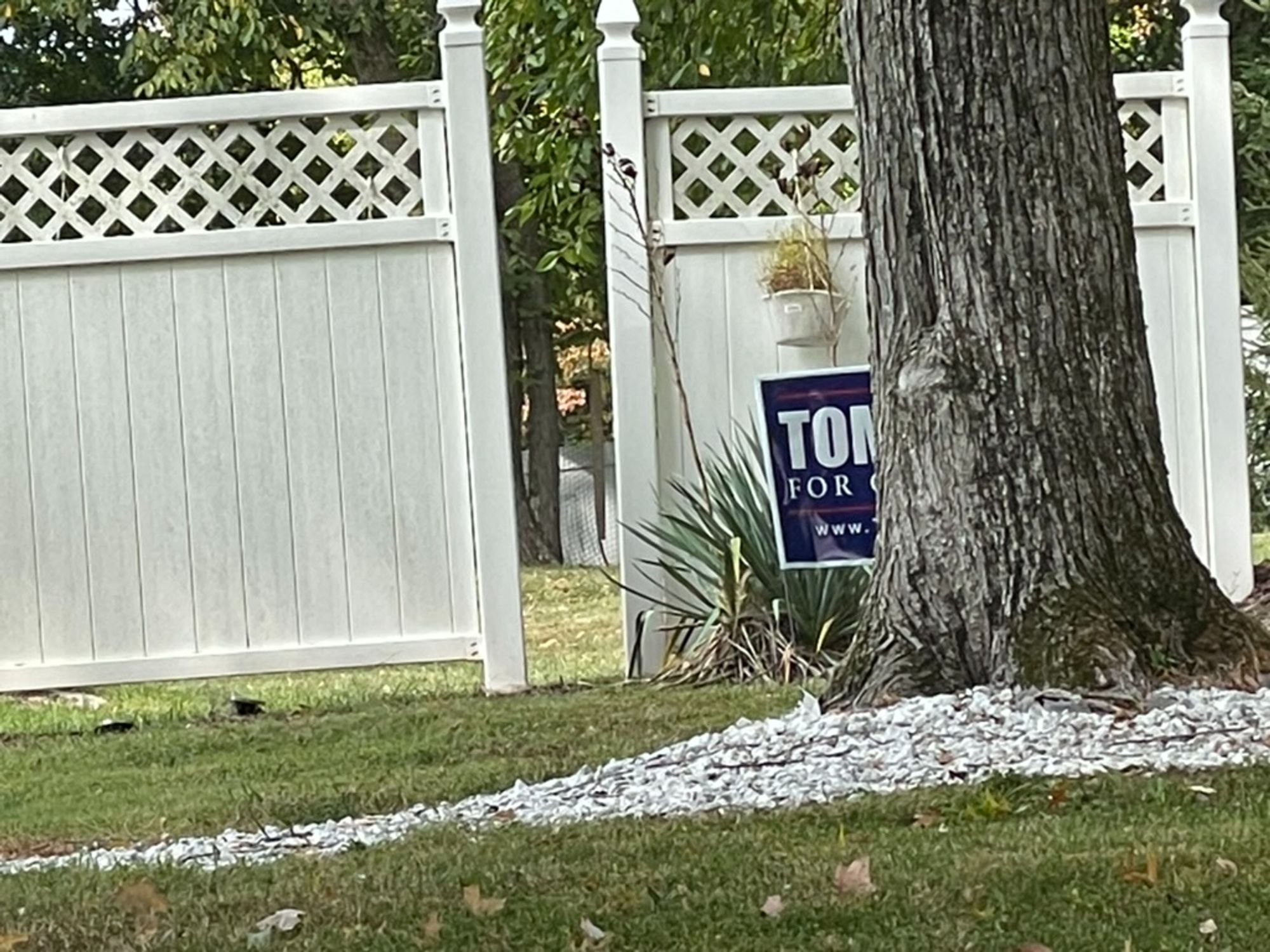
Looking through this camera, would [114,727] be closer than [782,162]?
Yes

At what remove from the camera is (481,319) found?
20.8 ft

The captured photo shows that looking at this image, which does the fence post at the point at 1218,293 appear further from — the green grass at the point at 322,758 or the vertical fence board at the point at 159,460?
the vertical fence board at the point at 159,460

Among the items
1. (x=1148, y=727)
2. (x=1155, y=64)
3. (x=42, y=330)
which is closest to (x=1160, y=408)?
(x=1148, y=727)

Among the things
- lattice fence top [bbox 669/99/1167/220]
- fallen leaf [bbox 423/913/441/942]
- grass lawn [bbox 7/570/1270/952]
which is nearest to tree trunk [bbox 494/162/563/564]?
lattice fence top [bbox 669/99/1167/220]

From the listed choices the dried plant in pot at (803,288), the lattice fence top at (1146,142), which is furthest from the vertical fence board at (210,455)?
the lattice fence top at (1146,142)

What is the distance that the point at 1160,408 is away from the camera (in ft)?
22.6

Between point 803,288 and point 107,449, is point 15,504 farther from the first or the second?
point 803,288

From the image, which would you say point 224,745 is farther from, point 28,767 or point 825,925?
point 825,925

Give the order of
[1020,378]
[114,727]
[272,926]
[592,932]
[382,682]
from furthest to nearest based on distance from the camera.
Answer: [382,682], [114,727], [1020,378], [272,926], [592,932]

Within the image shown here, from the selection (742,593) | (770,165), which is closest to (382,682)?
(742,593)

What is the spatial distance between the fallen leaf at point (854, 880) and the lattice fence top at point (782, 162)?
12.5 ft

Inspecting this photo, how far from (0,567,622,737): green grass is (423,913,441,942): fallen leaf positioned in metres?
3.45

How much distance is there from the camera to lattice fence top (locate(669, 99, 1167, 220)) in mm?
6672

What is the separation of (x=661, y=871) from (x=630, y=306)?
3.58m
